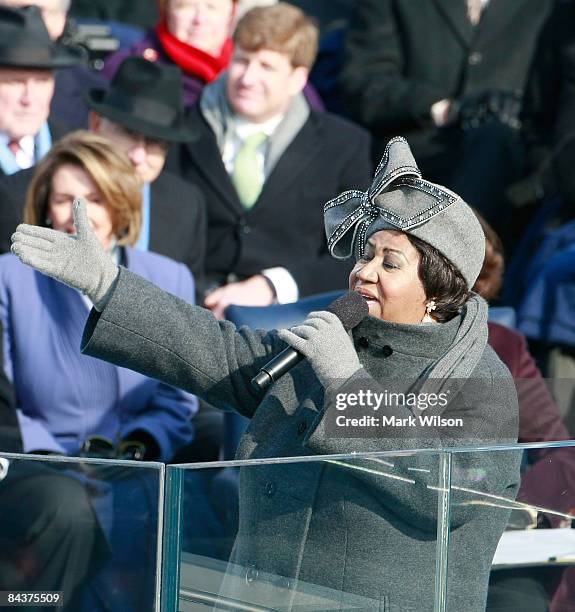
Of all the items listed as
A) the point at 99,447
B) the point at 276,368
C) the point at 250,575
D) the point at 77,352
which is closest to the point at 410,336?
the point at 276,368

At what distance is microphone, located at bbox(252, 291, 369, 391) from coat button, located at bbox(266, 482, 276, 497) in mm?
200

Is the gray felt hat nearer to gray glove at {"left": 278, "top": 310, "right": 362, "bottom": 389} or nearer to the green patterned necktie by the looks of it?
gray glove at {"left": 278, "top": 310, "right": 362, "bottom": 389}

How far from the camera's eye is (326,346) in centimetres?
245

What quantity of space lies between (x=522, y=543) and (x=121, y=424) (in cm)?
207

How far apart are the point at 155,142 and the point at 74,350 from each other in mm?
1082

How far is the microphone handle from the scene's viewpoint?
238cm

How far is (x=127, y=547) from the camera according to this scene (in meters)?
2.25

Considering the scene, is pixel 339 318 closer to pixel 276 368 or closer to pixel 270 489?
pixel 276 368

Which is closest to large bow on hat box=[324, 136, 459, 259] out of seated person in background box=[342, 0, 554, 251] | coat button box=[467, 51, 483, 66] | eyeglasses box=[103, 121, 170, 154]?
eyeglasses box=[103, 121, 170, 154]

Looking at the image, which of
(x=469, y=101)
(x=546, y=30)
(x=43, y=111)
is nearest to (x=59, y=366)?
(x=43, y=111)

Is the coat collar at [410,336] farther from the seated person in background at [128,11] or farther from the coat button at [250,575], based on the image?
the seated person in background at [128,11]

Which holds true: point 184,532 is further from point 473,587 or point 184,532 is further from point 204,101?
point 204,101

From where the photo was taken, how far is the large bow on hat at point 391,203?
2.65 metres

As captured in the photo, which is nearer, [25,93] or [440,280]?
[440,280]
